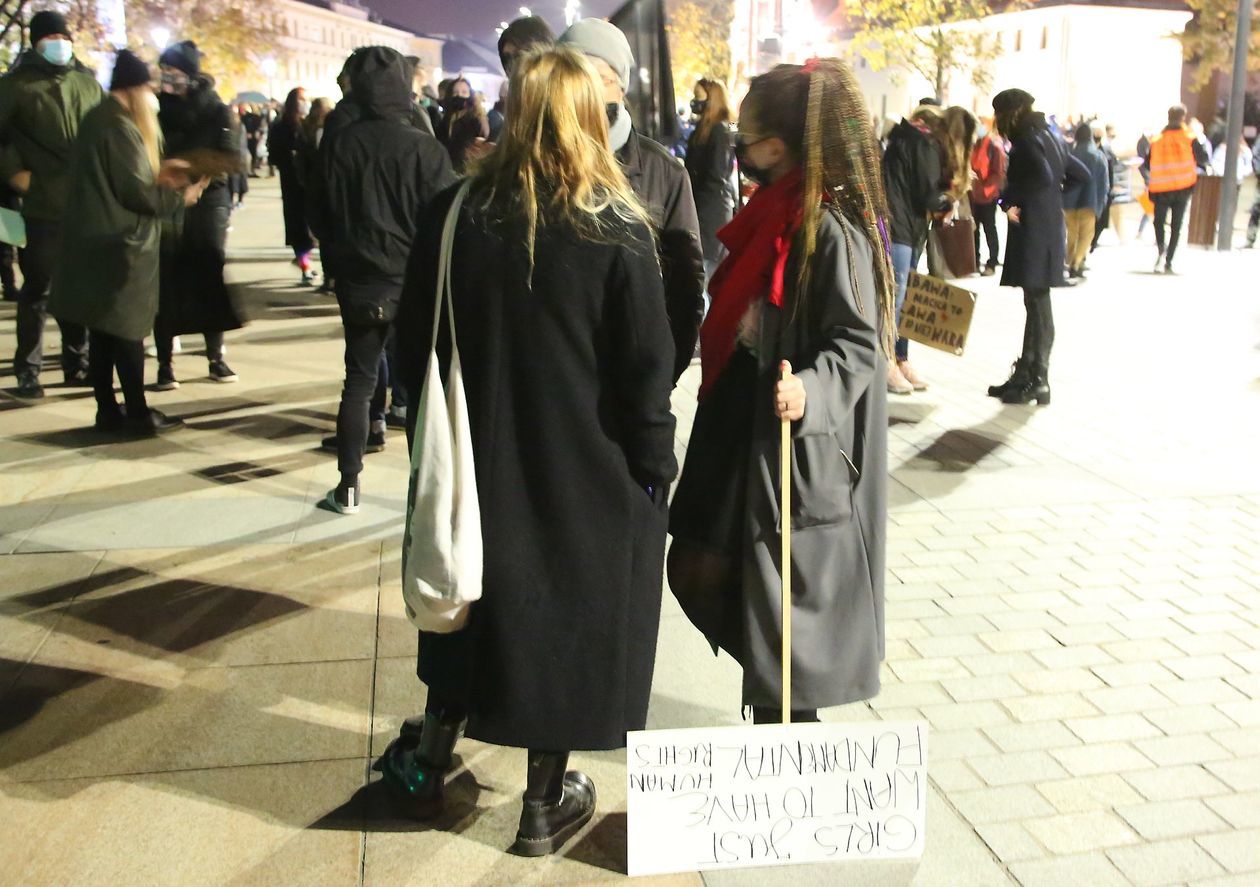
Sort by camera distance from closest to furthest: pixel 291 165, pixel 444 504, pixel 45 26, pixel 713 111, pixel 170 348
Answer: pixel 444 504 < pixel 45 26 < pixel 170 348 < pixel 713 111 < pixel 291 165

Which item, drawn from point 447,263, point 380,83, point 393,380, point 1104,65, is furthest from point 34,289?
point 1104,65

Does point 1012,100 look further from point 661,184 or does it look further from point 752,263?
point 752,263

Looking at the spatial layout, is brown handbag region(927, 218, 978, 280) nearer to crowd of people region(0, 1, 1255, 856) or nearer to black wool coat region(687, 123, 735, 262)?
black wool coat region(687, 123, 735, 262)

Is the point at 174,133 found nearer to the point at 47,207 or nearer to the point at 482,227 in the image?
the point at 47,207

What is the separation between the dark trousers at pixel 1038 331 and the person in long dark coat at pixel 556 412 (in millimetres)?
5546

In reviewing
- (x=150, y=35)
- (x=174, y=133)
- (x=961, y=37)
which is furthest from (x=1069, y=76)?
(x=174, y=133)

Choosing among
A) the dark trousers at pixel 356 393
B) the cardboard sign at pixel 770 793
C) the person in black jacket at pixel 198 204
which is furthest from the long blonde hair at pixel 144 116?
the cardboard sign at pixel 770 793

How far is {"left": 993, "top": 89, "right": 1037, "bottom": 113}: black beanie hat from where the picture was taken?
7.88 m

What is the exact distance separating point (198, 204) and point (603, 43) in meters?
3.97

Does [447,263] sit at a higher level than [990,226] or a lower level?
higher

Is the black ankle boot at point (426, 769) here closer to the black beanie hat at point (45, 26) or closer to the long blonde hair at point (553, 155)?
the long blonde hair at point (553, 155)

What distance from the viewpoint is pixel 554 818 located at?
321cm

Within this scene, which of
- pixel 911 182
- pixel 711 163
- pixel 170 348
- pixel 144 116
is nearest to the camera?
pixel 144 116

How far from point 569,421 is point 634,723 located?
0.78 meters
